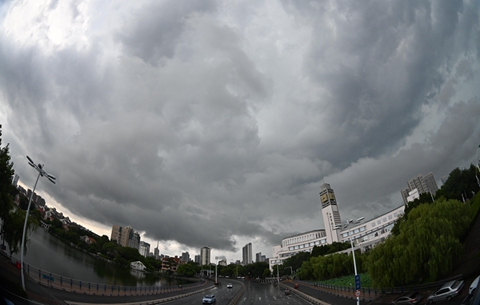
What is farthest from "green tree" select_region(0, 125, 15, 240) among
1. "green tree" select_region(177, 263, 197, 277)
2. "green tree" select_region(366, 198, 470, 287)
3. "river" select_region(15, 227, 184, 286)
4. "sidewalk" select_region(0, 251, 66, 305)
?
"green tree" select_region(177, 263, 197, 277)

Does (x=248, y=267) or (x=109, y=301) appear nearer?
(x=109, y=301)

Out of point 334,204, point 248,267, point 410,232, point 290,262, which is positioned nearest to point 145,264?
point 248,267

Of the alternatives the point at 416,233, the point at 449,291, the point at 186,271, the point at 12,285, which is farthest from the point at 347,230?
the point at 12,285

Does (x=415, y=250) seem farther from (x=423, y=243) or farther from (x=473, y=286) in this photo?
(x=473, y=286)

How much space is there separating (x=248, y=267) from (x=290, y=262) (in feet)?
115

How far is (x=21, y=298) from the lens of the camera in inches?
143

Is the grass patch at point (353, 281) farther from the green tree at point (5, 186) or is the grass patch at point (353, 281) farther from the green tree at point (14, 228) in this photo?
the green tree at point (5, 186)

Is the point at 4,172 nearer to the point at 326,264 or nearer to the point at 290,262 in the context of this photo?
the point at 326,264

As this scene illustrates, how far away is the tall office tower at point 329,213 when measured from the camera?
577 feet

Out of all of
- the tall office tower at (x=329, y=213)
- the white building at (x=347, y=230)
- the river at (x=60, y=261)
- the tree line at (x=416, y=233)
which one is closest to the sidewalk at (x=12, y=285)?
the river at (x=60, y=261)

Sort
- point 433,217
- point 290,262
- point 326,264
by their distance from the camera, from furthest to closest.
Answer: point 290,262, point 326,264, point 433,217

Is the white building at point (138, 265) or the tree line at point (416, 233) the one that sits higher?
the white building at point (138, 265)

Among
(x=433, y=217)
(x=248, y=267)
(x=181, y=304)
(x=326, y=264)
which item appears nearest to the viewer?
(x=433, y=217)

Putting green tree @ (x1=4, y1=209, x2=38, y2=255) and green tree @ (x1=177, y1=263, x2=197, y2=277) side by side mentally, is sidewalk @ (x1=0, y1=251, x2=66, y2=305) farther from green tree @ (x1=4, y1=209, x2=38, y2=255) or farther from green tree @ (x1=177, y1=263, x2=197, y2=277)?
green tree @ (x1=177, y1=263, x2=197, y2=277)
